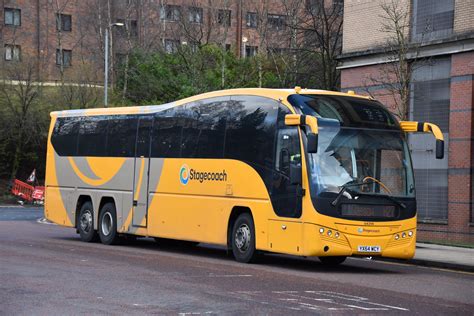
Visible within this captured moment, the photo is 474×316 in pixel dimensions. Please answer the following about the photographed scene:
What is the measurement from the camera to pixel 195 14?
66812mm

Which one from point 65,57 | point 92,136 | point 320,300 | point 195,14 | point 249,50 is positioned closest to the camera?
point 320,300

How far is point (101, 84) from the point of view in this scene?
6819cm

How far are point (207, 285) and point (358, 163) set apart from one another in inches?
200

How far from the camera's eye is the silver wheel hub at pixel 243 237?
19562 mm

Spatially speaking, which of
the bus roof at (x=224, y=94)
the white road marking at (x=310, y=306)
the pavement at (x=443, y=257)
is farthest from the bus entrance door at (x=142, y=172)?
the white road marking at (x=310, y=306)

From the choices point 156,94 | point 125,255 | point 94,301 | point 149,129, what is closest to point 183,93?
point 156,94

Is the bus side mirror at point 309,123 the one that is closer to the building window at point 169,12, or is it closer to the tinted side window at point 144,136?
the tinted side window at point 144,136

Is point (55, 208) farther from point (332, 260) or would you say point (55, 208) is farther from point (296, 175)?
point (296, 175)

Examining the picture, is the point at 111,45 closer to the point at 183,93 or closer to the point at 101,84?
the point at 101,84

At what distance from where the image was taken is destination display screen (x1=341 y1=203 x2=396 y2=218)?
18062 mm

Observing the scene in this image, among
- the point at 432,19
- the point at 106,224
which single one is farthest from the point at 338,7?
the point at 106,224

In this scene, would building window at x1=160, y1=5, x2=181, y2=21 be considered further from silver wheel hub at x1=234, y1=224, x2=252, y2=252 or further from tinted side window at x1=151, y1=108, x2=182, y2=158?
silver wheel hub at x1=234, y1=224, x2=252, y2=252

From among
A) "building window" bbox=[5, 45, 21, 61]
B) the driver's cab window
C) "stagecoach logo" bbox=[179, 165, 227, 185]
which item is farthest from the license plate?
"building window" bbox=[5, 45, 21, 61]

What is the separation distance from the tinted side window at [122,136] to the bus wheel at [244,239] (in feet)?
17.0
